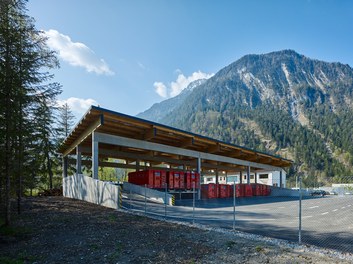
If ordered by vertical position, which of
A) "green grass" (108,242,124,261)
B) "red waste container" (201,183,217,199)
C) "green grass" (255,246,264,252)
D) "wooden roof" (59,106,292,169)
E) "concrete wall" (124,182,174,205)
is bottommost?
"red waste container" (201,183,217,199)

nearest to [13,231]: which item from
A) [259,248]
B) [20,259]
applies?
[20,259]

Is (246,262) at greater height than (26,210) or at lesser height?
greater

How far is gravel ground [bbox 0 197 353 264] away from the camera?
22.4 ft

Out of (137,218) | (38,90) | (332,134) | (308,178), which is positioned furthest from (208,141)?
(332,134)

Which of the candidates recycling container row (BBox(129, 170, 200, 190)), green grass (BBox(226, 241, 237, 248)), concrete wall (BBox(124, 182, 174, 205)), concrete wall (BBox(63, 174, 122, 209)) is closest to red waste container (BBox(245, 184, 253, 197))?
recycling container row (BBox(129, 170, 200, 190))

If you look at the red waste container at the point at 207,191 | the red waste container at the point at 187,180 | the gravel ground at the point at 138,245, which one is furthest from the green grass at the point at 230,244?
the red waste container at the point at 207,191

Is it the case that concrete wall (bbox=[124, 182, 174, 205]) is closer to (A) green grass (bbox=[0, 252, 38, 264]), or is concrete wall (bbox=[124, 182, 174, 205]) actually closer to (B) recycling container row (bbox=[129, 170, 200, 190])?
(B) recycling container row (bbox=[129, 170, 200, 190])

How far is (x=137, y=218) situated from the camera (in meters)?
12.6

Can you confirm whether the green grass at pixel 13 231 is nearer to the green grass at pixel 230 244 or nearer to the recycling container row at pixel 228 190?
the green grass at pixel 230 244

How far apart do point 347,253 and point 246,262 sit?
3.10m

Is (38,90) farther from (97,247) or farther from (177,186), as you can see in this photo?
(177,186)

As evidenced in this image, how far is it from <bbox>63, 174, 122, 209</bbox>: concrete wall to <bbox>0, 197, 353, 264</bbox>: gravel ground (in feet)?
11.9

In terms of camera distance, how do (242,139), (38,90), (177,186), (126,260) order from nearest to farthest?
1. (126,260)
2. (38,90)
3. (177,186)
4. (242,139)

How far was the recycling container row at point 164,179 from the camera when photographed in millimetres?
25516
